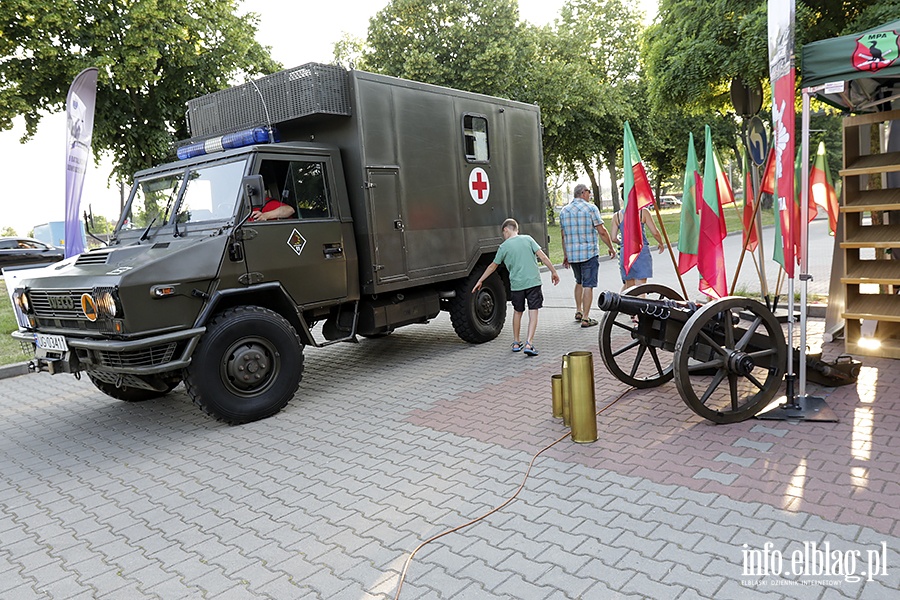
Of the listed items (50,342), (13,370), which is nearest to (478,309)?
(50,342)

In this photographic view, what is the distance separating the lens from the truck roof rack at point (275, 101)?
244 inches

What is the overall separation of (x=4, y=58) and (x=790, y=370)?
17807mm

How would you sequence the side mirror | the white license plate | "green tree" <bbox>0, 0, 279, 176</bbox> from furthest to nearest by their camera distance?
"green tree" <bbox>0, 0, 279, 176</bbox>
the side mirror
the white license plate

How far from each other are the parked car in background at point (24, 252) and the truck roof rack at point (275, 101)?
57.9 ft

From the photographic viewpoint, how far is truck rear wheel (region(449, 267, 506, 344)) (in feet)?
26.2

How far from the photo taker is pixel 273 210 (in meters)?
5.88

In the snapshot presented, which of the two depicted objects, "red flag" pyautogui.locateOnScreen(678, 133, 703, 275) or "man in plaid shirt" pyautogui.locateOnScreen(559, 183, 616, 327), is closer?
"red flag" pyautogui.locateOnScreen(678, 133, 703, 275)

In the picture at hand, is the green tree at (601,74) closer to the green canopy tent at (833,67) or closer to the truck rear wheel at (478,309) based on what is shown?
the truck rear wheel at (478,309)

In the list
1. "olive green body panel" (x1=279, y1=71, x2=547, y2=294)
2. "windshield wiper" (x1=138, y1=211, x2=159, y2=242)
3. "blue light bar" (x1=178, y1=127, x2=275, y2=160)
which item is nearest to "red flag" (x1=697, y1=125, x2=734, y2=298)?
"olive green body panel" (x1=279, y1=71, x2=547, y2=294)

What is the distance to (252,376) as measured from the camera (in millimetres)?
5570

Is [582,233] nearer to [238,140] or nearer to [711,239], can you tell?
[711,239]

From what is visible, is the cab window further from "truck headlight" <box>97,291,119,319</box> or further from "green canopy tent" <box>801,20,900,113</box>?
"green canopy tent" <box>801,20,900,113</box>
